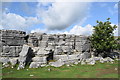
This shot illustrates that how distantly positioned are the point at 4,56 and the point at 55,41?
1170 centimetres

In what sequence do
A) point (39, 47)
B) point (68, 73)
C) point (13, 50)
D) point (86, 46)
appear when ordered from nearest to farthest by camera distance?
point (68, 73) → point (13, 50) → point (39, 47) → point (86, 46)

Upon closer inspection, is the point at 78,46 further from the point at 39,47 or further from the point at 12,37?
the point at 12,37

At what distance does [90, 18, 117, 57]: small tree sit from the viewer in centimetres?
2952

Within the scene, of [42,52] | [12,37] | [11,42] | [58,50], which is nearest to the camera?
[42,52]

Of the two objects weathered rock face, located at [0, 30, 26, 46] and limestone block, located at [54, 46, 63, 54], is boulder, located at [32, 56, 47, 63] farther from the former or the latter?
weathered rock face, located at [0, 30, 26, 46]

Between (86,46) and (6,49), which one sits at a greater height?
(86,46)

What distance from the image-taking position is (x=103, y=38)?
30.0m

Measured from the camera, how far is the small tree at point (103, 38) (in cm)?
2952

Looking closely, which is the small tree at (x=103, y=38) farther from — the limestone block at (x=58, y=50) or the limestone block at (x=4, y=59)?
the limestone block at (x=4, y=59)

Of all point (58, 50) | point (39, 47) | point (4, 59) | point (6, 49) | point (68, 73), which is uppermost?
point (39, 47)

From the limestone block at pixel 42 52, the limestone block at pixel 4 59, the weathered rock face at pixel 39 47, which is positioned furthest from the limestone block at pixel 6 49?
the limestone block at pixel 42 52

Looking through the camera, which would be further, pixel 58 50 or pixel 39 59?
pixel 58 50

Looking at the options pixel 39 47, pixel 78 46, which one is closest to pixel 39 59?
Result: pixel 39 47

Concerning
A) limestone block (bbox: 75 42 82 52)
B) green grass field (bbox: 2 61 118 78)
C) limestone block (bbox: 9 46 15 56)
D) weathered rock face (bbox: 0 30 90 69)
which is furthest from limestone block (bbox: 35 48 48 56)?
limestone block (bbox: 75 42 82 52)
